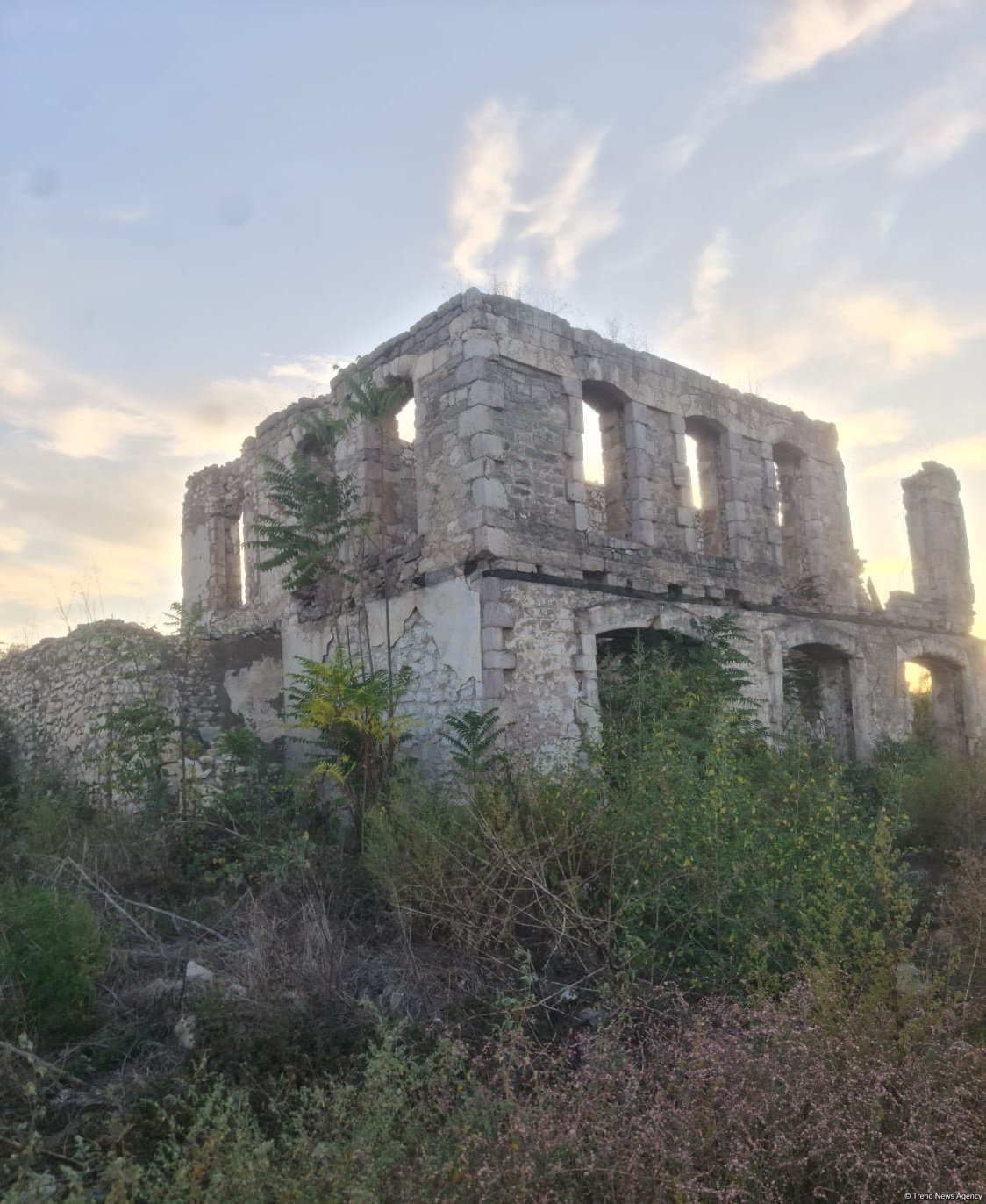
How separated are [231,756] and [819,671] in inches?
307

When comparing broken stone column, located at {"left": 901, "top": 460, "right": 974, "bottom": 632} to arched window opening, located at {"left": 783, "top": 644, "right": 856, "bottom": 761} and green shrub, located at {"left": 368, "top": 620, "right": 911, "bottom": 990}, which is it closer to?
arched window opening, located at {"left": 783, "top": 644, "right": 856, "bottom": 761}

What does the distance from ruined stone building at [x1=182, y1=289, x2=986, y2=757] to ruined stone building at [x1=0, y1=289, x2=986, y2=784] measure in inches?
1.1

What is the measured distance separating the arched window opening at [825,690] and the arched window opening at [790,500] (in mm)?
1197

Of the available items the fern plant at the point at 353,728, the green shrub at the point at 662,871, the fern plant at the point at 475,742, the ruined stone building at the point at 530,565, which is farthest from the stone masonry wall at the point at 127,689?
the green shrub at the point at 662,871

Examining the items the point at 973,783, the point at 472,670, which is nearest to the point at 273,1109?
the point at 472,670

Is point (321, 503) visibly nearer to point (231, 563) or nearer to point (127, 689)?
point (127, 689)

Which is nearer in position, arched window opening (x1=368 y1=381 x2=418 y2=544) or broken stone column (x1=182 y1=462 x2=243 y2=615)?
arched window opening (x1=368 y1=381 x2=418 y2=544)

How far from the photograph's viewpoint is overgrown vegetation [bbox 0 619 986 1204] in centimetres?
334

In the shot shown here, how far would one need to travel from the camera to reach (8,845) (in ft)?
26.9

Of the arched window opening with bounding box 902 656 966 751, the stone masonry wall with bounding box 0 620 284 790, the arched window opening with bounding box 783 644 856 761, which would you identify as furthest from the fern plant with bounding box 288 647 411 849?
the arched window opening with bounding box 902 656 966 751

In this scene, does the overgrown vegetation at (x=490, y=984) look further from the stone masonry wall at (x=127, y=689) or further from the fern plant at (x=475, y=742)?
the stone masonry wall at (x=127, y=689)

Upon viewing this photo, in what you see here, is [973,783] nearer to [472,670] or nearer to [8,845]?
[472,670]

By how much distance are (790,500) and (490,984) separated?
9.61 m

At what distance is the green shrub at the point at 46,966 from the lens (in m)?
4.75
